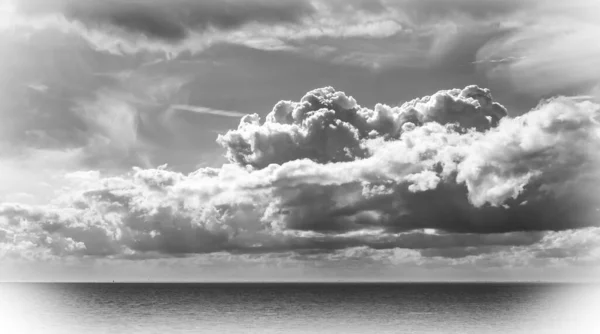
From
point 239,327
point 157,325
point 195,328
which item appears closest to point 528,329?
point 239,327

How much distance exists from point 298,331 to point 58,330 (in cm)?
4069

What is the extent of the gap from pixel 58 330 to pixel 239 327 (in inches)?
1213

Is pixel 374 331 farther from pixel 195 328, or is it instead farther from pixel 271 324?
pixel 195 328

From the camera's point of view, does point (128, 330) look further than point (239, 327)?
No

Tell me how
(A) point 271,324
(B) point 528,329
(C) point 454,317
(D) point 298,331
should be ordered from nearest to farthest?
1. (D) point 298,331
2. (B) point 528,329
3. (A) point 271,324
4. (C) point 454,317

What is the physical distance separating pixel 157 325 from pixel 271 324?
71.6ft

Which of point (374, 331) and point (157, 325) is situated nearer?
point (374, 331)

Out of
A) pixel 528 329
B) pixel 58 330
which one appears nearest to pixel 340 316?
pixel 528 329

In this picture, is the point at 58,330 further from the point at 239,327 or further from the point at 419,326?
the point at 419,326

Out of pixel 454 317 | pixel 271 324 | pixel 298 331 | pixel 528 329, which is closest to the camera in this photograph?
pixel 298 331

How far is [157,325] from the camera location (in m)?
113

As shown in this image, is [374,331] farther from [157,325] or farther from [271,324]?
[157,325]

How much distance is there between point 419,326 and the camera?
111750 millimetres

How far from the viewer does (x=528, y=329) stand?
108 meters
